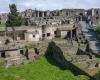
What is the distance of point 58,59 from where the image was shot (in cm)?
5078

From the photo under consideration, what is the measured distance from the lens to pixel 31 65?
49344 millimetres

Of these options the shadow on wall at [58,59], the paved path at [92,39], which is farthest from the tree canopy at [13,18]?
the shadow on wall at [58,59]

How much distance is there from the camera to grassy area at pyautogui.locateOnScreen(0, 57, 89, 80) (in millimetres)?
41806

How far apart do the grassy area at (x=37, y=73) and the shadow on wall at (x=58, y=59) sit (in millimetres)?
861

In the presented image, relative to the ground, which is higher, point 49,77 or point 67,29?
point 67,29

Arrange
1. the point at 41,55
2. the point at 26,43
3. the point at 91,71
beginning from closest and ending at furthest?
1. the point at 91,71
2. the point at 41,55
3. the point at 26,43

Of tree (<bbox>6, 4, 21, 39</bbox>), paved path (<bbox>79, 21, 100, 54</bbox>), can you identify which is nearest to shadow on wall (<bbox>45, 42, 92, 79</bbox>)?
paved path (<bbox>79, 21, 100, 54</bbox>)

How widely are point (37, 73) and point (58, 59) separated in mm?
7303

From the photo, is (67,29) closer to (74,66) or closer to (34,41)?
(34,41)

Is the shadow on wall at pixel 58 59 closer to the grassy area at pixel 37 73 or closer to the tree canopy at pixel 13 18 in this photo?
the grassy area at pixel 37 73

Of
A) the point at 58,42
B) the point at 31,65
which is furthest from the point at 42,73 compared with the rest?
the point at 58,42

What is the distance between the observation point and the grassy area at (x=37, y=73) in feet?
137

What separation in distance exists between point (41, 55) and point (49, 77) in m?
11.5

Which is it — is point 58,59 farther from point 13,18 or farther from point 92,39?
point 13,18
